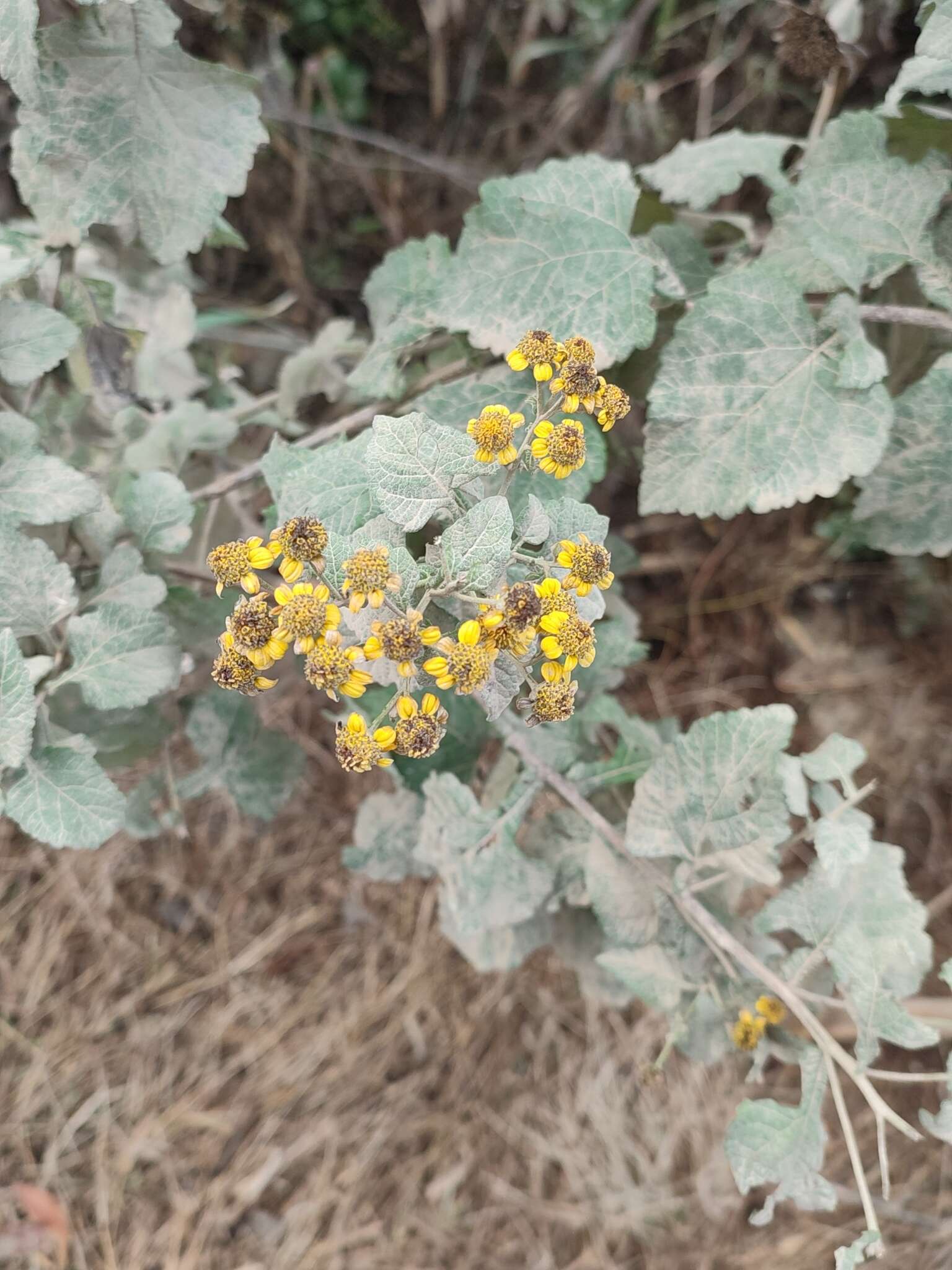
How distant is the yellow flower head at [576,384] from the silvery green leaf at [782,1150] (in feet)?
1.77

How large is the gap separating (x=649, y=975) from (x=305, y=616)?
50cm

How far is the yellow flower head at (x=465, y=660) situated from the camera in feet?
1.75

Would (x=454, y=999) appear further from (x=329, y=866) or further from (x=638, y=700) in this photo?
(x=638, y=700)

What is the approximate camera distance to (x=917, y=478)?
33.1 inches

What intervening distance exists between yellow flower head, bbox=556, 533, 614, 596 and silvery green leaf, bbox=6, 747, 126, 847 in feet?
1.27

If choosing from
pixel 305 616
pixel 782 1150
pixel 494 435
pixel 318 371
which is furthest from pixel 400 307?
pixel 782 1150

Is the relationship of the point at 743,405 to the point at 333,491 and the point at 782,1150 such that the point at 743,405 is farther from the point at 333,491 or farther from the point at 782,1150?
the point at 782,1150

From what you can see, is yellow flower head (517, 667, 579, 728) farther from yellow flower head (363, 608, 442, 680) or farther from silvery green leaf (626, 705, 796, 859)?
silvery green leaf (626, 705, 796, 859)

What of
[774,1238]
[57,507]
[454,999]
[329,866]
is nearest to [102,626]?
[57,507]

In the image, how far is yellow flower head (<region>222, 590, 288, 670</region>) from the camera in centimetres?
54

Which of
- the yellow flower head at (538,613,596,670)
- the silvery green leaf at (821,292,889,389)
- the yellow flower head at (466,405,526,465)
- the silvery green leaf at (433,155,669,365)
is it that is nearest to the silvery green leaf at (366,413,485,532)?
the yellow flower head at (466,405,526,465)

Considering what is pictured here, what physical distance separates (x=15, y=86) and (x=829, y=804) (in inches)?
34.4

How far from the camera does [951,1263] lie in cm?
134

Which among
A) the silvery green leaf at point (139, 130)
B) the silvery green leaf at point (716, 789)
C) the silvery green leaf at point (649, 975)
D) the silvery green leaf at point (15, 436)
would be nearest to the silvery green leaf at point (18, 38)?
the silvery green leaf at point (139, 130)
